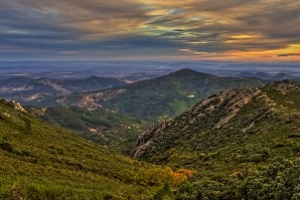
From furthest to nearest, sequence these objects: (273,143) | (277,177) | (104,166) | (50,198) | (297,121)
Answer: (297,121) → (273,143) → (104,166) → (50,198) → (277,177)

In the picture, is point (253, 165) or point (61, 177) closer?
point (61, 177)

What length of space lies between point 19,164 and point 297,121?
429 ft

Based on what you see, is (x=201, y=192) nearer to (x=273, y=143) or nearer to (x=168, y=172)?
(x=168, y=172)

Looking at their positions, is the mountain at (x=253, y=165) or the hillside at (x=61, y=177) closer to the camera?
the mountain at (x=253, y=165)

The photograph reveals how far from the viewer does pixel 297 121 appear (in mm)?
171375

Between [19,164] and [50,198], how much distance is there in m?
24.1

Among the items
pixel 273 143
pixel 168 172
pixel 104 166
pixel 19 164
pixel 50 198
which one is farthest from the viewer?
pixel 273 143

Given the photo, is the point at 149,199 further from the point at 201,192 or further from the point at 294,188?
the point at 294,188

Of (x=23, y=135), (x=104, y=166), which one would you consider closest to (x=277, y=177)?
(x=104, y=166)

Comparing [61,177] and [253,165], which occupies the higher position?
[253,165]

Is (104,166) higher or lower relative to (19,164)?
lower

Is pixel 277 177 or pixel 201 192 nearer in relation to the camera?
pixel 277 177

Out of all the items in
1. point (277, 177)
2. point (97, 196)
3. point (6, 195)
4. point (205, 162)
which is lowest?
point (205, 162)

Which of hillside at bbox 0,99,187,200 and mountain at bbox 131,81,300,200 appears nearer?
mountain at bbox 131,81,300,200
